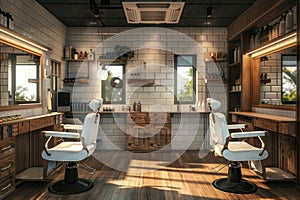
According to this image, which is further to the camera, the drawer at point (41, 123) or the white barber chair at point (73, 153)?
the drawer at point (41, 123)

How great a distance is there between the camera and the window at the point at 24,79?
438 cm

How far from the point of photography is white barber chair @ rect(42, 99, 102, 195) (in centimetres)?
393

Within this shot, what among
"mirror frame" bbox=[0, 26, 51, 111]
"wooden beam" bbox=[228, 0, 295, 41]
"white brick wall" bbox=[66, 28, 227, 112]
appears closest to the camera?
"mirror frame" bbox=[0, 26, 51, 111]

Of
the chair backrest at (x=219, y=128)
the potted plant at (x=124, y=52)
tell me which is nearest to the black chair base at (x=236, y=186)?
the chair backrest at (x=219, y=128)

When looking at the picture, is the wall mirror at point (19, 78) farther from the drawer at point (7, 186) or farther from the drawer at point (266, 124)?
the drawer at point (266, 124)

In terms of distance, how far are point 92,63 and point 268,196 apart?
4844mm

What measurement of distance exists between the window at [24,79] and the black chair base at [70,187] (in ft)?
4.29

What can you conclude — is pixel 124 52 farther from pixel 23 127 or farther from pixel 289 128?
pixel 289 128

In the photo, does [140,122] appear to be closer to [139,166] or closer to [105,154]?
[105,154]

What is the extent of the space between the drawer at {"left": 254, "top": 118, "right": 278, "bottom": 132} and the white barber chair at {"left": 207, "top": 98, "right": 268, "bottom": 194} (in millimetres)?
201

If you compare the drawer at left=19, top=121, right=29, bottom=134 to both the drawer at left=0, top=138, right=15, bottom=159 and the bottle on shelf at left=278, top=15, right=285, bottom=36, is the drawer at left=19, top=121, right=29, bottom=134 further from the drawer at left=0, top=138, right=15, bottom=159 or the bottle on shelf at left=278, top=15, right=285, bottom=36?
the bottle on shelf at left=278, top=15, right=285, bottom=36

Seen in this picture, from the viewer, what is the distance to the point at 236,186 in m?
4.20

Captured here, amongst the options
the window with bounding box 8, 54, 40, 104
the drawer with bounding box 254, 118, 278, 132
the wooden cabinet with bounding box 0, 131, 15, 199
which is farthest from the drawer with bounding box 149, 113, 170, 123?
the wooden cabinet with bounding box 0, 131, 15, 199

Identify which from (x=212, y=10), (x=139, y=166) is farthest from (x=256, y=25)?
(x=139, y=166)
